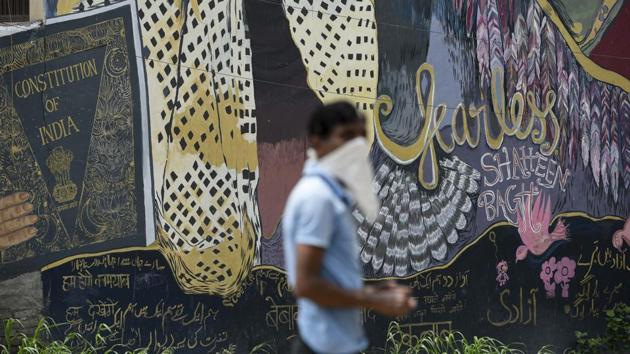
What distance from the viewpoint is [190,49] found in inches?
333

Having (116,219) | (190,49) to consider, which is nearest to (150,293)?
(116,219)

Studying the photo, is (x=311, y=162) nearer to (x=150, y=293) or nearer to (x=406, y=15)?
(x=150, y=293)

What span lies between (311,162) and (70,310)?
4.14 meters

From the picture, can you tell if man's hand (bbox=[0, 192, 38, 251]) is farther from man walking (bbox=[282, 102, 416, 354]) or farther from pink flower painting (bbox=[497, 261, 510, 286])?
pink flower painting (bbox=[497, 261, 510, 286])

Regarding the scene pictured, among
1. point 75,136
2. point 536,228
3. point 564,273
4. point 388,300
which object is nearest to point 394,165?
point 536,228

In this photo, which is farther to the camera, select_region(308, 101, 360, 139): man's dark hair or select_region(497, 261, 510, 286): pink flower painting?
select_region(497, 261, 510, 286): pink flower painting

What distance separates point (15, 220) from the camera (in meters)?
7.81

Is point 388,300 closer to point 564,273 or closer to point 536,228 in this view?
point 536,228

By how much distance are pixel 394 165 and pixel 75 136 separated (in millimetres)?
2932

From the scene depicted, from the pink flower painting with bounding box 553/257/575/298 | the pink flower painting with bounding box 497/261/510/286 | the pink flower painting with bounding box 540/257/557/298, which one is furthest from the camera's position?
the pink flower painting with bounding box 553/257/575/298

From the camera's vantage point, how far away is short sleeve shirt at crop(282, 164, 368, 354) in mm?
4012

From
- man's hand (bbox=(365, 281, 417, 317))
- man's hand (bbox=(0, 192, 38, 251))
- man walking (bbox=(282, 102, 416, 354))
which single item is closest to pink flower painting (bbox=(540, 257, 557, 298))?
man's hand (bbox=(0, 192, 38, 251))

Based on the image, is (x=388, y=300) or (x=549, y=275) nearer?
(x=388, y=300)

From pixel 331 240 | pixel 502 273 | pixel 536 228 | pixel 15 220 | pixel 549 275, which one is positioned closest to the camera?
pixel 331 240
